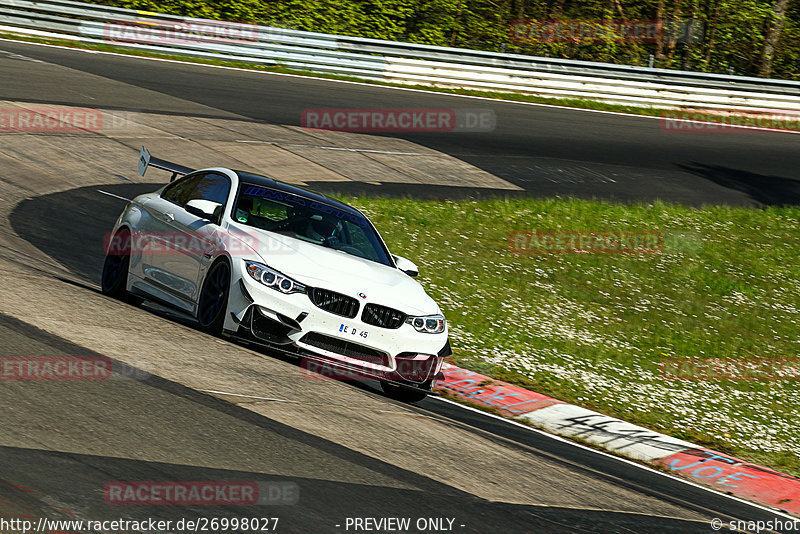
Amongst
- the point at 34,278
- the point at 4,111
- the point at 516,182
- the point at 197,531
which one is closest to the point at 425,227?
the point at 516,182

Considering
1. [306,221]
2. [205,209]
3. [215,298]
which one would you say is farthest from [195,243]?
[306,221]

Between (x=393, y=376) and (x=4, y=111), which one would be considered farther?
(x=4, y=111)

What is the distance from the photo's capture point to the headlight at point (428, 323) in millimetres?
8312

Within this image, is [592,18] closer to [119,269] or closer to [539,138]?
[539,138]

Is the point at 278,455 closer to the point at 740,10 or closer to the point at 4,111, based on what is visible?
the point at 4,111

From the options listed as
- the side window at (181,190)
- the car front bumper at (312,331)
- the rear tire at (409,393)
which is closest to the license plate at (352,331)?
the car front bumper at (312,331)

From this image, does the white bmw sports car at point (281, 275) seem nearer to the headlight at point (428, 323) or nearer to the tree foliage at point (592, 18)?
the headlight at point (428, 323)

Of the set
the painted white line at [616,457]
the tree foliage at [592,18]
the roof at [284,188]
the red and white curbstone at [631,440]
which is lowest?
the red and white curbstone at [631,440]

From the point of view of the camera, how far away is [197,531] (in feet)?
14.5

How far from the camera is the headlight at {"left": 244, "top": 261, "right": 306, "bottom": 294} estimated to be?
7.90 meters

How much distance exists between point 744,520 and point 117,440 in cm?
418

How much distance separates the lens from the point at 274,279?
26.0 feet

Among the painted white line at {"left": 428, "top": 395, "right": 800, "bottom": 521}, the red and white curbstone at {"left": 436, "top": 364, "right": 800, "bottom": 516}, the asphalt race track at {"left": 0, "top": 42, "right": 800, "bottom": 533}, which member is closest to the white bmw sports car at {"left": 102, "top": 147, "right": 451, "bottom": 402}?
the asphalt race track at {"left": 0, "top": 42, "right": 800, "bottom": 533}

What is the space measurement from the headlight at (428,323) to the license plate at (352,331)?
439mm
